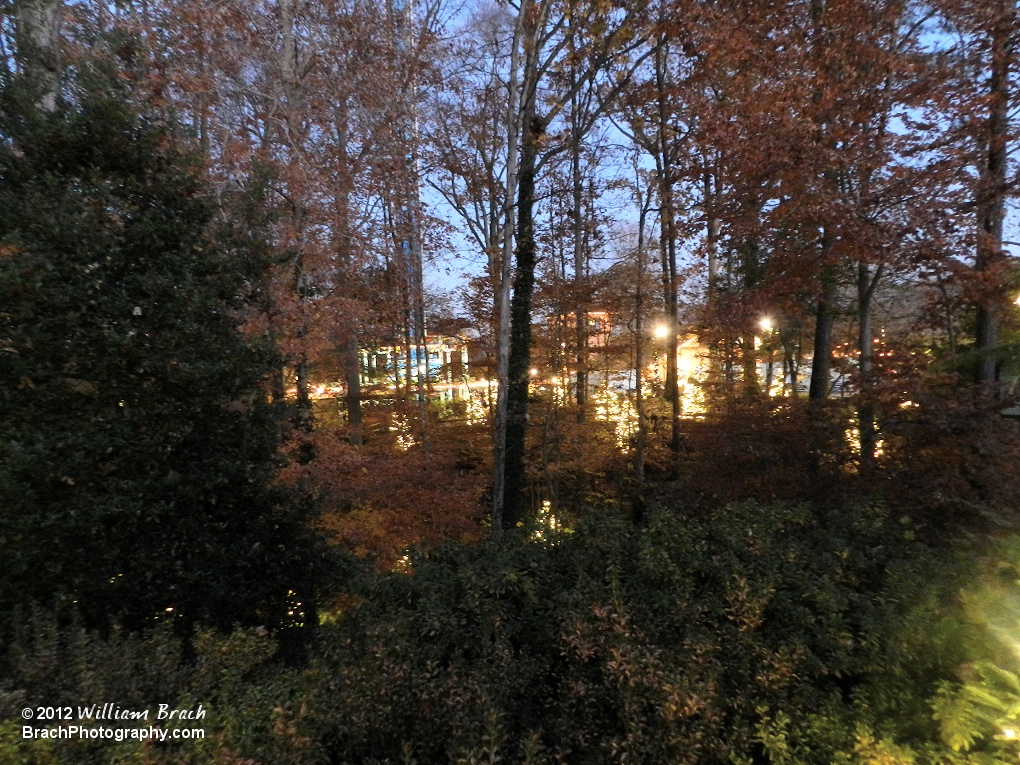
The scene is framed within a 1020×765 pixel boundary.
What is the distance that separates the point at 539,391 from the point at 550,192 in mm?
5420

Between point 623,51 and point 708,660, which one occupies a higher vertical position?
point 623,51

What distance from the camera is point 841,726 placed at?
2756 millimetres

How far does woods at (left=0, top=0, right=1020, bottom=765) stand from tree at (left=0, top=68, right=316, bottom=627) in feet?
0.08

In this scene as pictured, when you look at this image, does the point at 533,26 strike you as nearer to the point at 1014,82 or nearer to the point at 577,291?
the point at 577,291

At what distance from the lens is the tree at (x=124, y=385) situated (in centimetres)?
428

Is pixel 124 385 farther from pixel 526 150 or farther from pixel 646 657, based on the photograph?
pixel 526 150

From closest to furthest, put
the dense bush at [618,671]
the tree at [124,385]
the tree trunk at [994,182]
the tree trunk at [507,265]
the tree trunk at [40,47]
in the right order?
1. the dense bush at [618,671]
2. the tree at [124,385]
3. the tree trunk at [40,47]
4. the tree trunk at [994,182]
5. the tree trunk at [507,265]

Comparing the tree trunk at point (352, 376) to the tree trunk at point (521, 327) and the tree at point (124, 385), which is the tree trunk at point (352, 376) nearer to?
the tree trunk at point (521, 327)

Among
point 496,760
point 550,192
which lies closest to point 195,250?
point 496,760

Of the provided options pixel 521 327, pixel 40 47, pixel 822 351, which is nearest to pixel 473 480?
pixel 521 327

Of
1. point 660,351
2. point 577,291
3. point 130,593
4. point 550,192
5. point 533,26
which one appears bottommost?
point 130,593

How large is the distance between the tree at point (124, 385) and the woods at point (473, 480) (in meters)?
0.02

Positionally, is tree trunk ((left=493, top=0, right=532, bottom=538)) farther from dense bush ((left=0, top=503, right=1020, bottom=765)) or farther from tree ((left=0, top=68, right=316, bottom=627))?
dense bush ((left=0, top=503, right=1020, bottom=765))

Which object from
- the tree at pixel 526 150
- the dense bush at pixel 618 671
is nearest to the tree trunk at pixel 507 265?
the tree at pixel 526 150
